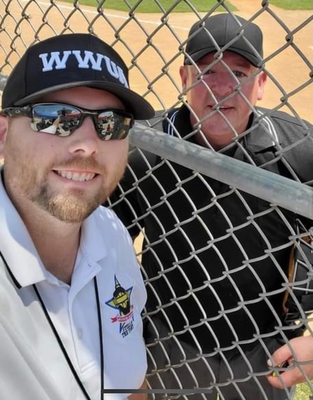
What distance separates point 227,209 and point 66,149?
0.77 m

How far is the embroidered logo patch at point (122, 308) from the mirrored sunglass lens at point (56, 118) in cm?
48

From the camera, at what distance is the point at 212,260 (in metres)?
2.15

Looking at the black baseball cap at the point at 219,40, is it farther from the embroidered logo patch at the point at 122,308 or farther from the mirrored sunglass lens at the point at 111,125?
the embroidered logo patch at the point at 122,308

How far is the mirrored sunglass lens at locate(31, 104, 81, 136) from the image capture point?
151 cm

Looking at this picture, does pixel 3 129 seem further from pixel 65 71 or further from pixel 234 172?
pixel 234 172

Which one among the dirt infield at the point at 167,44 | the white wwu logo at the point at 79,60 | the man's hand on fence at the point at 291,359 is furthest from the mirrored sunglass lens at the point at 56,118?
the dirt infield at the point at 167,44

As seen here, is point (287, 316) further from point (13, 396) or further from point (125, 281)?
point (13, 396)

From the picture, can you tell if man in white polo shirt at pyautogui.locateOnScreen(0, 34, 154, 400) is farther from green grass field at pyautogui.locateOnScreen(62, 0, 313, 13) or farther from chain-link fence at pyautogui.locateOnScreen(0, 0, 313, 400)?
green grass field at pyautogui.locateOnScreen(62, 0, 313, 13)

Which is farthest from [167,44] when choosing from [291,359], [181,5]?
[291,359]

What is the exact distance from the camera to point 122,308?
1.73 meters

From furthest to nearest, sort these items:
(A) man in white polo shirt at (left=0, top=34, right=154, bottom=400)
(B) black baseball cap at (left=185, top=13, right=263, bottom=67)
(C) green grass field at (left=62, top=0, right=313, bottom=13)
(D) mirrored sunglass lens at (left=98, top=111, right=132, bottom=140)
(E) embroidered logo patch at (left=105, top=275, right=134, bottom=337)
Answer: (C) green grass field at (left=62, top=0, right=313, bottom=13) → (B) black baseball cap at (left=185, top=13, right=263, bottom=67) → (E) embroidered logo patch at (left=105, top=275, right=134, bottom=337) → (D) mirrored sunglass lens at (left=98, top=111, right=132, bottom=140) → (A) man in white polo shirt at (left=0, top=34, right=154, bottom=400)

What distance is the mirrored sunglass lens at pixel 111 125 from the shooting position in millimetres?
1554

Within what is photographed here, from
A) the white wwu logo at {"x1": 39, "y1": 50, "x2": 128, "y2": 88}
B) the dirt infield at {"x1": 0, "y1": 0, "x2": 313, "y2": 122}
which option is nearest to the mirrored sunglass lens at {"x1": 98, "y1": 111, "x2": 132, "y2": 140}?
the white wwu logo at {"x1": 39, "y1": 50, "x2": 128, "y2": 88}

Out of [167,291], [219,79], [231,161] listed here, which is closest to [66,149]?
[231,161]
